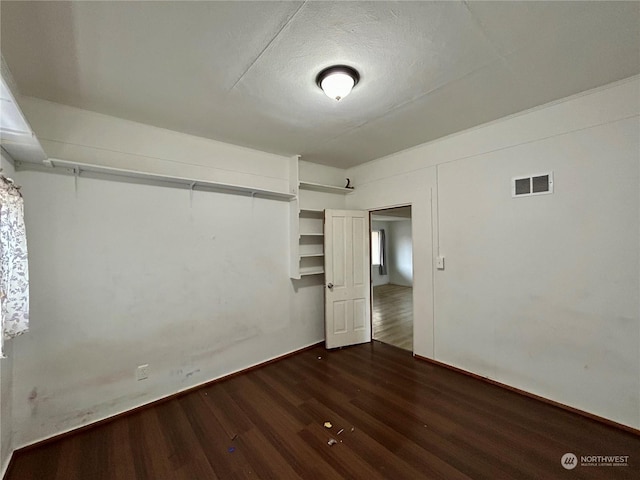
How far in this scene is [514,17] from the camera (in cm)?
139

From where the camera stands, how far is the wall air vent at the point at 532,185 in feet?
7.60

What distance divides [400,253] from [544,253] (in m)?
6.59

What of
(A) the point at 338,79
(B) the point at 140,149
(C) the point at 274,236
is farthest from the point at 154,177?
(A) the point at 338,79

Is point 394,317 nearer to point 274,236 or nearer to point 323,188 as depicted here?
point 323,188

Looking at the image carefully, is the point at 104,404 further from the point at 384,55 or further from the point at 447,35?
the point at 447,35

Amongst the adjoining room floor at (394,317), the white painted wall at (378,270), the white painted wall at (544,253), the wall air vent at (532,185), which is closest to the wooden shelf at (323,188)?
the white painted wall at (544,253)

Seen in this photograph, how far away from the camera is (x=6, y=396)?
1.76 metres

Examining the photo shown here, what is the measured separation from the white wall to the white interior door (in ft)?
2.38

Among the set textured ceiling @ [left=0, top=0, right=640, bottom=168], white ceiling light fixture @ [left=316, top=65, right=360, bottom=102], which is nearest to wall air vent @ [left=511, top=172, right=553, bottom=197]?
textured ceiling @ [left=0, top=0, right=640, bottom=168]

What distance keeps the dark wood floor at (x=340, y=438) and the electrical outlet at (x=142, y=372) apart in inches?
11.4

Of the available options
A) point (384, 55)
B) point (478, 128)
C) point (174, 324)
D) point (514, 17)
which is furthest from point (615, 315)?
point (174, 324)

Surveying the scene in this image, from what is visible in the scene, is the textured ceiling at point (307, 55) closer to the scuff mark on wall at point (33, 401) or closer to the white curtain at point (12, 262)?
the white curtain at point (12, 262)

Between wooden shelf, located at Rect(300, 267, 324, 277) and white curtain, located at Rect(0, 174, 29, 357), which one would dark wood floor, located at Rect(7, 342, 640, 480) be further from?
wooden shelf, located at Rect(300, 267, 324, 277)

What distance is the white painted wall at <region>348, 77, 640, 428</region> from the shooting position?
6.54 ft
